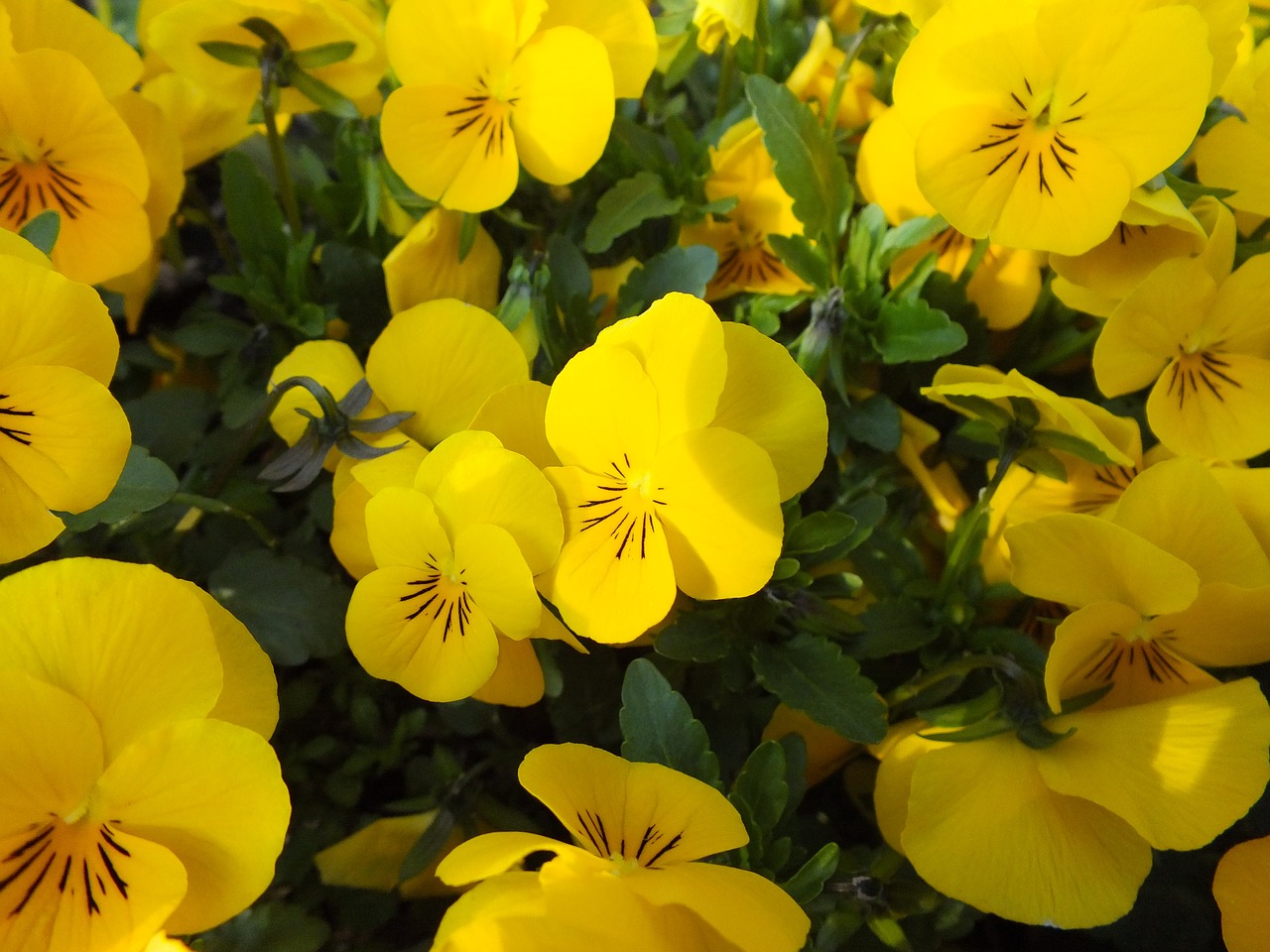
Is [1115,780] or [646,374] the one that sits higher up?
[646,374]

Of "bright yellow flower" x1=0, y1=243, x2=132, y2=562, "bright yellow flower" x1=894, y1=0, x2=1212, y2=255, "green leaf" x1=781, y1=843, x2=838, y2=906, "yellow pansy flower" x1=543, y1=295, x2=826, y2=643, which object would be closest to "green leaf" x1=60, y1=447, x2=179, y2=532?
"bright yellow flower" x1=0, y1=243, x2=132, y2=562

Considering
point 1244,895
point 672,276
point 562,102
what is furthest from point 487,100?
point 1244,895

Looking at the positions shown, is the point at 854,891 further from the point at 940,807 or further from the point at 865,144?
the point at 865,144

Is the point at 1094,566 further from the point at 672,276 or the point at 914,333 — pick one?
the point at 672,276

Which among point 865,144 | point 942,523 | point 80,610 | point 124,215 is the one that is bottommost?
point 942,523

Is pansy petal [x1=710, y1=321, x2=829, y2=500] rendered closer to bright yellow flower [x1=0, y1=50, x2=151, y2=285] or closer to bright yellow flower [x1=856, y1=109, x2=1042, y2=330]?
bright yellow flower [x1=856, y1=109, x2=1042, y2=330]

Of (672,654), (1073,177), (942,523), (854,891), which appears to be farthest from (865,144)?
(854,891)

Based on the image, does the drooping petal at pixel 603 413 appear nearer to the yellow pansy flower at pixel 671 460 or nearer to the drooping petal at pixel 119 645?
the yellow pansy flower at pixel 671 460
